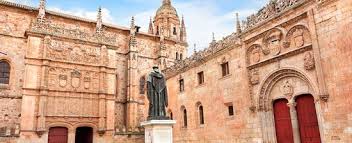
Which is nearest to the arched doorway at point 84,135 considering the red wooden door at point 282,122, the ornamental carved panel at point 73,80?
the ornamental carved panel at point 73,80

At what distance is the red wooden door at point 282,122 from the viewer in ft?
40.6

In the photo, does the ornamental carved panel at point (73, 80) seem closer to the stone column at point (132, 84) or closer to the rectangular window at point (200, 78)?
the stone column at point (132, 84)

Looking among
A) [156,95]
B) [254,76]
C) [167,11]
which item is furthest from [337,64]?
[167,11]

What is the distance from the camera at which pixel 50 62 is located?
2148 cm

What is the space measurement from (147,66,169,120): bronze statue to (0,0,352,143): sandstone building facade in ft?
20.3

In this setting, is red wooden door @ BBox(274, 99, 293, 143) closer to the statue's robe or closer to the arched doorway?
the statue's robe

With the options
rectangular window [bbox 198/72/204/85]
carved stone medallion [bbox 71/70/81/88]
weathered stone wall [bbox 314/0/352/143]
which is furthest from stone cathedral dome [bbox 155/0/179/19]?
weathered stone wall [bbox 314/0/352/143]

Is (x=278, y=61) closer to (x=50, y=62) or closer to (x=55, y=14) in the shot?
(x=50, y=62)

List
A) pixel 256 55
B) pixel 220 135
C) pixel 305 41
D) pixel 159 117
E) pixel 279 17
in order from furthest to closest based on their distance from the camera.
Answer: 1. pixel 220 135
2. pixel 256 55
3. pixel 279 17
4. pixel 305 41
5. pixel 159 117

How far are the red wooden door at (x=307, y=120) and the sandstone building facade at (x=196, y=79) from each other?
1.7 inches

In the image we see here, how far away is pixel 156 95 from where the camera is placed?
30.4 ft

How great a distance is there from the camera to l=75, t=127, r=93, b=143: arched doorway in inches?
883

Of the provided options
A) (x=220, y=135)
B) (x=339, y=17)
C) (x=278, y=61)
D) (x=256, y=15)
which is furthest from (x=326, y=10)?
(x=220, y=135)

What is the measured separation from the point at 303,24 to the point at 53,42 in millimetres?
18729
